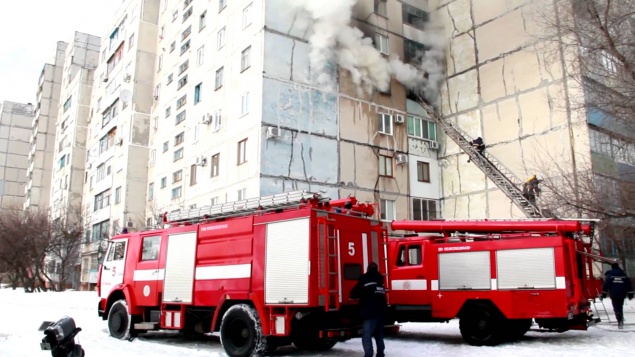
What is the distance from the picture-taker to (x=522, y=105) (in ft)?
89.8

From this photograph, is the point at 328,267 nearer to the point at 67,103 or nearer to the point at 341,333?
the point at 341,333

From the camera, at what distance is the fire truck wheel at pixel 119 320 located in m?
12.5

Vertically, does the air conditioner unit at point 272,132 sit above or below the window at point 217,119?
below

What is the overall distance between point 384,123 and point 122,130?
22.2 meters

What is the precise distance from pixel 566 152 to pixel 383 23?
40.3 ft

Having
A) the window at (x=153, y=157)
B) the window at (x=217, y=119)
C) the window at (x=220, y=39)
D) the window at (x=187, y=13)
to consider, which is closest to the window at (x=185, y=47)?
the window at (x=187, y=13)

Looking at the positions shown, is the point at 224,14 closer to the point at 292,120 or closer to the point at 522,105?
the point at 292,120

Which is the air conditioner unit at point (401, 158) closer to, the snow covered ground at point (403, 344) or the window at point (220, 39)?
the window at point (220, 39)

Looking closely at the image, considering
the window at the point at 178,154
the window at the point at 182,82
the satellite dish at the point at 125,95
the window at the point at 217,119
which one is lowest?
the window at the point at 178,154

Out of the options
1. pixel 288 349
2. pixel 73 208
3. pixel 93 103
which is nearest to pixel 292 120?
pixel 288 349

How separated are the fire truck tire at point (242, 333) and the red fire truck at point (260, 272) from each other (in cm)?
2

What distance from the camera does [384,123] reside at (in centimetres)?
2977

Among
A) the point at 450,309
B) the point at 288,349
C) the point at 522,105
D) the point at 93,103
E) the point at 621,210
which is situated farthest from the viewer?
the point at 93,103

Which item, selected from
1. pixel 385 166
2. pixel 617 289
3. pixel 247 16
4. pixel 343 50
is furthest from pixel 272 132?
pixel 617 289
